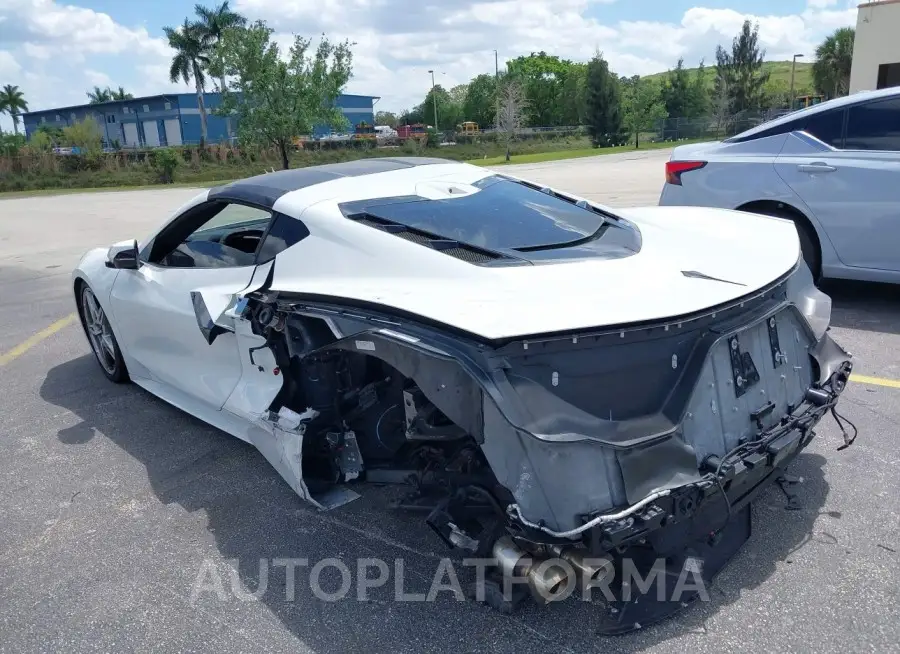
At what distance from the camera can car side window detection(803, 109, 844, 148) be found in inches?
231

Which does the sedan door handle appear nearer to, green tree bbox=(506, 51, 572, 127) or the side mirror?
the side mirror

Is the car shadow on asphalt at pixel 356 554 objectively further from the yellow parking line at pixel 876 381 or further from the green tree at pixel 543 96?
the green tree at pixel 543 96

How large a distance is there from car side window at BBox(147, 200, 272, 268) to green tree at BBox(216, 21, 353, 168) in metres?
24.7

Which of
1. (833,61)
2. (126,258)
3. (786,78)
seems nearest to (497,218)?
(126,258)

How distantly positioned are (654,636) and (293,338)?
5.91ft

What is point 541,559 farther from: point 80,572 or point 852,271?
point 852,271

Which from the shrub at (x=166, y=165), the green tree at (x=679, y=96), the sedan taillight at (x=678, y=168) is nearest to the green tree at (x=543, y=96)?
the green tree at (x=679, y=96)

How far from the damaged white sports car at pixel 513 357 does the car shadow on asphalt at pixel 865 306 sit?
2.40 meters

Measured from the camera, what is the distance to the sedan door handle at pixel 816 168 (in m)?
5.79

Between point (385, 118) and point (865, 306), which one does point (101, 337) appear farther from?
point (385, 118)

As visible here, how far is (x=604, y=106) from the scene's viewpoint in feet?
177

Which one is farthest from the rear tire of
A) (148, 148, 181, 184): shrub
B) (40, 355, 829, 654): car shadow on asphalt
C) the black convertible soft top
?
(148, 148, 181, 184): shrub

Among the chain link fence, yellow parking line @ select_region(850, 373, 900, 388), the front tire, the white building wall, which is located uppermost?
the white building wall

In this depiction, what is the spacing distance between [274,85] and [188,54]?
124ft
